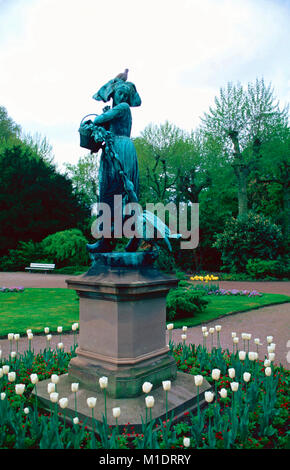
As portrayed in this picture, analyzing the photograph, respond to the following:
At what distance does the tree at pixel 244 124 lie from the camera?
79.0ft

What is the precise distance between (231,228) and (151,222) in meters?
17.8

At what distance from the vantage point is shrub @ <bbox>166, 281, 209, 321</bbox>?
27.1 ft

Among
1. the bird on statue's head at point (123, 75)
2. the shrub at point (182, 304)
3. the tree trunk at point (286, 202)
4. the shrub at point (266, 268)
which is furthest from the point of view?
the tree trunk at point (286, 202)

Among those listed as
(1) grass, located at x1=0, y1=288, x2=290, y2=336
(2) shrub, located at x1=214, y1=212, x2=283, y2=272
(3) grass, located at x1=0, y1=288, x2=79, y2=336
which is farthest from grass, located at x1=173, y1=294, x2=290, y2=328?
(2) shrub, located at x1=214, y1=212, x2=283, y2=272

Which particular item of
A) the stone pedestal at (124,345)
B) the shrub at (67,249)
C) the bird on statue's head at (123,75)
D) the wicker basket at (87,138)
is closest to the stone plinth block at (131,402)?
the stone pedestal at (124,345)

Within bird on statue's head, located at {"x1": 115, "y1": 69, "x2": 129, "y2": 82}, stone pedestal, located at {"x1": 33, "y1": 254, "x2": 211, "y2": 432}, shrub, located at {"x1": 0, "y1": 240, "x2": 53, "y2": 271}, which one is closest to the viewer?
stone pedestal, located at {"x1": 33, "y1": 254, "x2": 211, "y2": 432}

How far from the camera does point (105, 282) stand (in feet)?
11.9

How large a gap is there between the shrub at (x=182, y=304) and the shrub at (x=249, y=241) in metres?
12.1

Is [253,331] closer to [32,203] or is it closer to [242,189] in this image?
[242,189]

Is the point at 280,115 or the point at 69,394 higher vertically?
the point at 280,115

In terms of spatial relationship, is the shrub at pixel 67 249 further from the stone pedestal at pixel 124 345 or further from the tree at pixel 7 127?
the tree at pixel 7 127

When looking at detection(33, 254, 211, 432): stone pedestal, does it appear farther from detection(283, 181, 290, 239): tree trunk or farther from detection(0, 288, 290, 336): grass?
detection(283, 181, 290, 239): tree trunk
